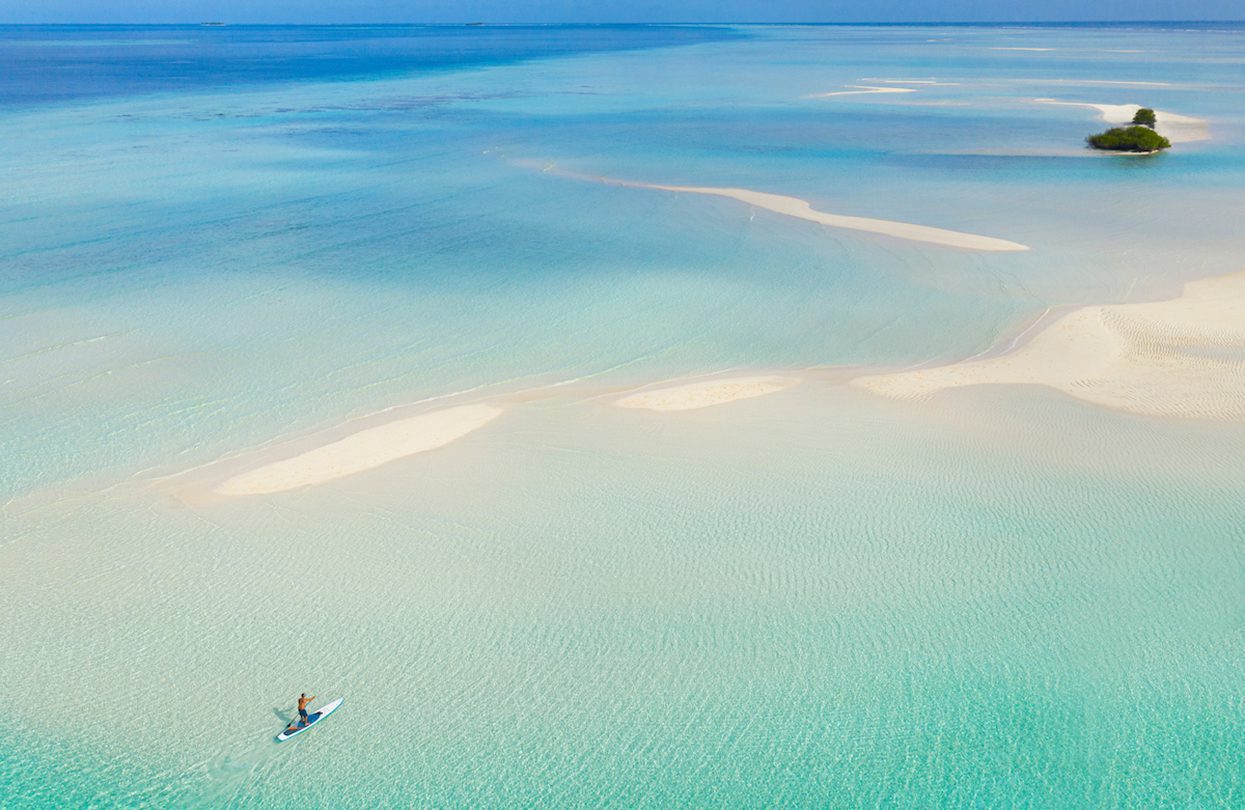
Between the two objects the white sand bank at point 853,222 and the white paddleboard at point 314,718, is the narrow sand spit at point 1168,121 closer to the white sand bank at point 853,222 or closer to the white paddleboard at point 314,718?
the white sand bank at point 853,222

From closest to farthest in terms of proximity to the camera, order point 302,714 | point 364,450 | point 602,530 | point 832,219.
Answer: point 302,714
point 602,530
point 364,450
point 832,219

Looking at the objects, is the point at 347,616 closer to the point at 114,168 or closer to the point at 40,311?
the point at 40,311

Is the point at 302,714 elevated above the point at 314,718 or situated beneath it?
elevated above

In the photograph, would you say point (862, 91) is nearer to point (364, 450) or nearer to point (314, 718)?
point (364, 450)

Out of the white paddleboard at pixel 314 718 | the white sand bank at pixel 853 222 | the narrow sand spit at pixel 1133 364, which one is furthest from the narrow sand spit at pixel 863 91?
the white paddleboard at pixel 314 718

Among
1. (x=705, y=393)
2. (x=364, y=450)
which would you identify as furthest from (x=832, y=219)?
(x=364, y=450)

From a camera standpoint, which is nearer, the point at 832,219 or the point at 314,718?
the point at 314,718

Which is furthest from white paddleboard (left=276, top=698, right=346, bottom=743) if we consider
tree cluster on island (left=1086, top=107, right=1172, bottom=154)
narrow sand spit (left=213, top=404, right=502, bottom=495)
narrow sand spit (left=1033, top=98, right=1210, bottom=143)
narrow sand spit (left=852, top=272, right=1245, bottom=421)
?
narrow sand spit (left=1033, top=98, right=1210, bottom=143)
